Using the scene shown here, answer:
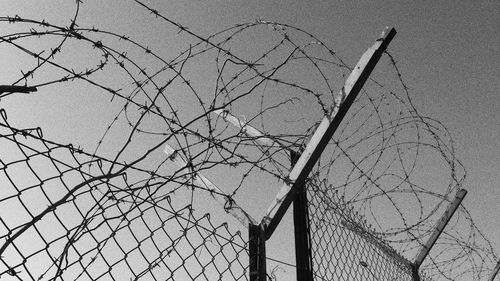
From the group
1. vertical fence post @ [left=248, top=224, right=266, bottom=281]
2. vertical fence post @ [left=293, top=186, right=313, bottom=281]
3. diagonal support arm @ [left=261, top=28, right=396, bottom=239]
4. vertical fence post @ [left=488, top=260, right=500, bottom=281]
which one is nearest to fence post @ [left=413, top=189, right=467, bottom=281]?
vertical fence post @ [left=488, top=260, right=500, bottom=281]

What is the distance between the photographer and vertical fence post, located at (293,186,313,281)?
6.75 ft

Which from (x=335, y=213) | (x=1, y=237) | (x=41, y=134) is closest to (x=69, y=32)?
(x=41, y=134)

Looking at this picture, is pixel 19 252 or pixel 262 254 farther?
pixel 262 254

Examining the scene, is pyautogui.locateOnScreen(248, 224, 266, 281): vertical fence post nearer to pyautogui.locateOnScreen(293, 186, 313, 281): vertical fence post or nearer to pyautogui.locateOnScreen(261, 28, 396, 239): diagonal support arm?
pyautogui.locateOnScreen(261, 28, 396, 239): diagonal support arm

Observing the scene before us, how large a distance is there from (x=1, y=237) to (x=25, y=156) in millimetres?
244

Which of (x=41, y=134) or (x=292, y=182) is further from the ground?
(x=292, y=182)

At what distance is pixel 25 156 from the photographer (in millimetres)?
1231

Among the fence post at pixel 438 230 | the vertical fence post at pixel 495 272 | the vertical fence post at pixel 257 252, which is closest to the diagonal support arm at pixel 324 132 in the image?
the vertical fence post at pixel 257 252

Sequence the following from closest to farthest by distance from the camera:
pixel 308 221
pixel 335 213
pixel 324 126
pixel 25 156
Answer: pixel 25 156 → pixel 324 126 → pixel 308 221 → pixel 335 213

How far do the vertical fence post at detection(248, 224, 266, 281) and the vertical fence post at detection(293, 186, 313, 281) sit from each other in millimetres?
272

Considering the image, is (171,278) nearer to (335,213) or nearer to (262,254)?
(262,254)

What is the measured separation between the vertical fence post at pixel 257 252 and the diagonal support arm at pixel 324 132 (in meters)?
0.04

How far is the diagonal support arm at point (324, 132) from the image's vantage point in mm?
1928

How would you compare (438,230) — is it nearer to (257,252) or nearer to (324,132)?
(324,132)
